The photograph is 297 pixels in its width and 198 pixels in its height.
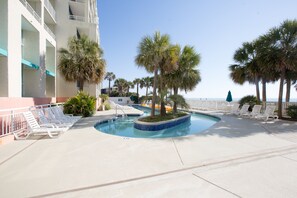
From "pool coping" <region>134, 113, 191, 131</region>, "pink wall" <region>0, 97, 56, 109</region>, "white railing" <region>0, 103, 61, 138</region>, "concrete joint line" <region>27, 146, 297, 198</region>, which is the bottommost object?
"pool coping" <region>134, 113, 191, 131</region>

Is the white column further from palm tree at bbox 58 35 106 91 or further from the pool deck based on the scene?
palm tree at bbox 58 35 106 91

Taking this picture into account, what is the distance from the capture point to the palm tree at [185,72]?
13656mm

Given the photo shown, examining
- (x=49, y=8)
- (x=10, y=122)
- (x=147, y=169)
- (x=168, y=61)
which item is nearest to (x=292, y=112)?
(x=168, y=61)

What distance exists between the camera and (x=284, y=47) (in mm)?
11453

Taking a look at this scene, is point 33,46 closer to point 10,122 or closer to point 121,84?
point 10,122

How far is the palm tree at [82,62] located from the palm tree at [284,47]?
1347cm

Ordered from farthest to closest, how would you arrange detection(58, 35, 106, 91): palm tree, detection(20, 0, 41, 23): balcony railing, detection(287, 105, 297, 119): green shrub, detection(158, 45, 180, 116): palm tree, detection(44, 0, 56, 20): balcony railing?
detection(44, 0, 56, 20): balcony railing
detection(58, 35, 106, 91): palm tree
detection(287, 105, 297, 119): green shrub
detection(158, 45, 180, 116): palm tree
detection(20, 0, 41, 23): balcony railing

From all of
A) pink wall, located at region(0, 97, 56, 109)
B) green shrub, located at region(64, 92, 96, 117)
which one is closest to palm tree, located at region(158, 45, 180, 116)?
green shrub, located at region(64, 92, 96, 117)

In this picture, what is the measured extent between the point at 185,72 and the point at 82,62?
28.8 ft

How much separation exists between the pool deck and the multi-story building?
3.66 metres

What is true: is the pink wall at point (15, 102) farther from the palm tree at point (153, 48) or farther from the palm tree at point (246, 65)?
the palm tree at point (246, 65)

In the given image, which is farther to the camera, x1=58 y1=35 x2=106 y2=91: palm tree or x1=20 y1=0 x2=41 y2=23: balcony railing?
x1=58 y1=35 x2=106 y2=91: palm tree

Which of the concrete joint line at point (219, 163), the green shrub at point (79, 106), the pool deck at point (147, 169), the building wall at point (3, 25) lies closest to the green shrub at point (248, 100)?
the pool deck at point (147, 169)

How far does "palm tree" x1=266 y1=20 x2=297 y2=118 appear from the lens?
11.0m
